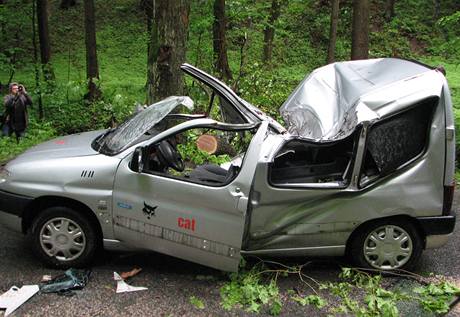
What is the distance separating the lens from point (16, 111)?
11375 mm

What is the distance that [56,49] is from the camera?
24.7m

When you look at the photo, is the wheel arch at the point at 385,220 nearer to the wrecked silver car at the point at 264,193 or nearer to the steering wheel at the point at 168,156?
the wrecked silver car at the point at 264,193

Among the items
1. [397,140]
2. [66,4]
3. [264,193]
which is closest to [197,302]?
[264,193]

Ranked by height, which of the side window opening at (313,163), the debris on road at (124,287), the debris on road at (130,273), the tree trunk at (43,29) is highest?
the tree trunk at (43,29)

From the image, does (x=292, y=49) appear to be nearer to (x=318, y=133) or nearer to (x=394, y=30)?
(x=394, y=30)

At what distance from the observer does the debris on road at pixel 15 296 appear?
4109 millimetres

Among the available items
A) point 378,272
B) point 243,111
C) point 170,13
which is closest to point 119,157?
point 243,111

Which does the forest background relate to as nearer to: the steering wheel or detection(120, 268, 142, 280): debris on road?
the steering wheel

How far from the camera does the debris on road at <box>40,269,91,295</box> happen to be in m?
4.39

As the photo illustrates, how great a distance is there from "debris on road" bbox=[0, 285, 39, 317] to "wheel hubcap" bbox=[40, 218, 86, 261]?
16.6 inches

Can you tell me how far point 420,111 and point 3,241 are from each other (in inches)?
181

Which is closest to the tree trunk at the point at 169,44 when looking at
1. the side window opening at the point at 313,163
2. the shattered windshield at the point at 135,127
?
the shattered windshield at the point at 135,127

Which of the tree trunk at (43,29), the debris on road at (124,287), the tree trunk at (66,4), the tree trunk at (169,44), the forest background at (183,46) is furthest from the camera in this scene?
the tree trunk at (66,4)

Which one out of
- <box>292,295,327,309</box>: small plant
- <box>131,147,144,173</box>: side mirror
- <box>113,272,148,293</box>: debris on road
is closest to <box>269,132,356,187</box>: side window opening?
<box>292,295,327,309</box>: small plant
